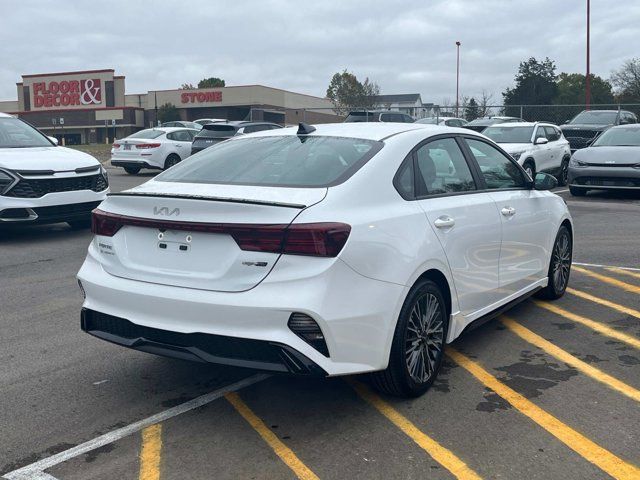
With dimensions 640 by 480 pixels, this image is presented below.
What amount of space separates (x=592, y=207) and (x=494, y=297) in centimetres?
944

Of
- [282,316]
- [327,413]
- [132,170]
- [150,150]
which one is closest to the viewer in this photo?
[282,316]

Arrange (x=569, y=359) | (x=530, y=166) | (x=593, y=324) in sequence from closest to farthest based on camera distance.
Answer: (x=569, y=359)
(x=593, y=324)
(x=530, y=166)

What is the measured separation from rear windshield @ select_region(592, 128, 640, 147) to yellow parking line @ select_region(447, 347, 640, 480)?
38.8 feet

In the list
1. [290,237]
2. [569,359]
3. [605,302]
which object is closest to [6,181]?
[290,237]

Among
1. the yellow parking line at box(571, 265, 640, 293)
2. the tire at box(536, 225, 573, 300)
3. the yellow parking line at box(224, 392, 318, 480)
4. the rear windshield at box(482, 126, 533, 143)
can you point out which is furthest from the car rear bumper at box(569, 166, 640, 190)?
the yellow parking line at box(224, 392, 318, 480)

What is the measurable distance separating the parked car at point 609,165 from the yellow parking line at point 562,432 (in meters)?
11.0

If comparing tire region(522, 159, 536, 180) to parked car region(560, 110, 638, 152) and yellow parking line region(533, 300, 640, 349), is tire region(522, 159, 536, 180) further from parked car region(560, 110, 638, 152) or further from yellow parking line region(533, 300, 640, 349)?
yellow parking line region(533, 300, 640, 349)

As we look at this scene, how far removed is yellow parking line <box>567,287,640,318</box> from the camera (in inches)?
249

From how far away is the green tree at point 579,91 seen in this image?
65250 millimetres

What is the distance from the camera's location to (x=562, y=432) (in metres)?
3.87

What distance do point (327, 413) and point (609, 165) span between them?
12.3 metres

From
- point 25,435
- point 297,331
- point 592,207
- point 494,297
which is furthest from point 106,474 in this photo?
point 592,207

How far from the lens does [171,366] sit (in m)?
4.98

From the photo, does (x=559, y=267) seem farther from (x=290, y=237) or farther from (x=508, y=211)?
(x=290, y=237)
